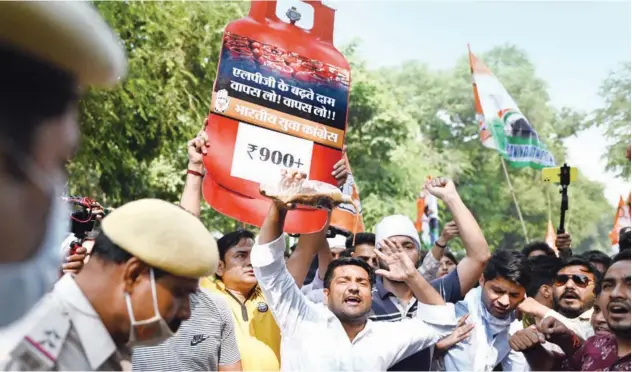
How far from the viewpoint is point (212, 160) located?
4.08 metres

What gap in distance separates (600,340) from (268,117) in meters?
1.82

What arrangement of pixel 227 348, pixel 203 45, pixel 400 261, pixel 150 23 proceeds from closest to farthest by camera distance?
pixel 227 348, pixel 400 261, pixel 150 23, pixel 203 45

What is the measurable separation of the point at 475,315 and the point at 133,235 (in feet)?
10.6

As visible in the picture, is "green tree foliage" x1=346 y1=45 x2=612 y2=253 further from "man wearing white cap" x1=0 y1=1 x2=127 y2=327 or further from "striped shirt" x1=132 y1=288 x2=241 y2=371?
"man wearing white cap" x1=0 y1=1 x2=127 y2=327

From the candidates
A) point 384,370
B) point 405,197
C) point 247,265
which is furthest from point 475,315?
point 405,197

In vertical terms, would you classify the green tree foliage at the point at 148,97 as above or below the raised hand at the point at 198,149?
above

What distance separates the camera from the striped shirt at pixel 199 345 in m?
3.09

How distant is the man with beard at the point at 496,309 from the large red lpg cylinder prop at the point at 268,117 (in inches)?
42.0

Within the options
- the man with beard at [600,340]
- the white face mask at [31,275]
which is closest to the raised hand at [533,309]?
the man with beard at [600,340]

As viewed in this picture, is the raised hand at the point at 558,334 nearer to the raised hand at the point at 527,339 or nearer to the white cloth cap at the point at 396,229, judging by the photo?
the raised hand at the point at 527,339

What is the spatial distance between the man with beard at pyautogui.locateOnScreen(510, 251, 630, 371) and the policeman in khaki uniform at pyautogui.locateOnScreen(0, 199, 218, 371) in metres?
2.19

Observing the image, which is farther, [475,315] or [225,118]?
[475,315]

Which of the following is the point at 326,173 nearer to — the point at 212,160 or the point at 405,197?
the point at 212,160

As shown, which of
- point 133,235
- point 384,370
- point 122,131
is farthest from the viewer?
point 122,131
